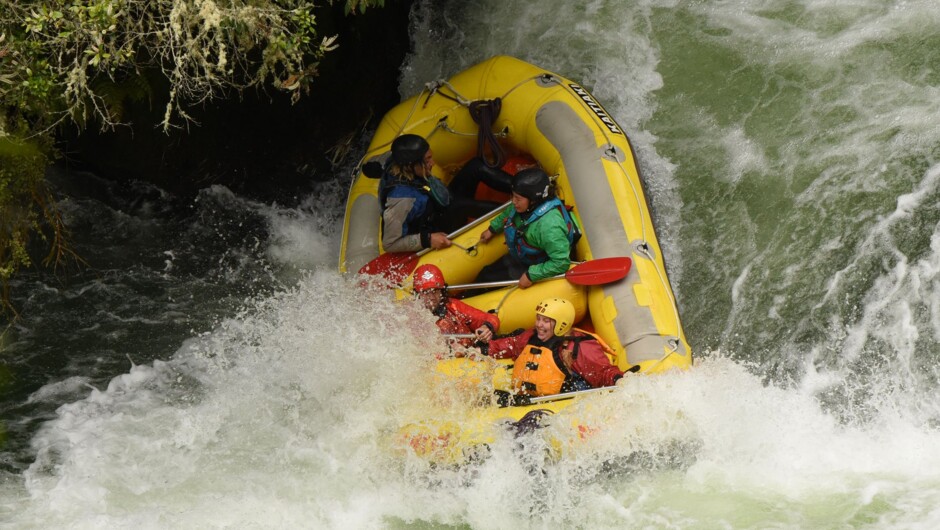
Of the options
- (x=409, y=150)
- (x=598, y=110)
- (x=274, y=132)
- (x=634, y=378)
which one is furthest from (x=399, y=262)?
(x=274, y=132)

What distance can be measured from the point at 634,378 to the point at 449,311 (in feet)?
4.24

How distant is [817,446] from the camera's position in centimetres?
555

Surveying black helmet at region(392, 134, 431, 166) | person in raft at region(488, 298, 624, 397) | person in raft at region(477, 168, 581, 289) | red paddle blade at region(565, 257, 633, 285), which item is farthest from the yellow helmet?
black helmet at region(392, 134, 431, 166)

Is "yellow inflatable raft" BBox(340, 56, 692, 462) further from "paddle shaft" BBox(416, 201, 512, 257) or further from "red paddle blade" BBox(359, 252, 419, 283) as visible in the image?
"red paddle blade" BBox(359, 252, 419, 283)

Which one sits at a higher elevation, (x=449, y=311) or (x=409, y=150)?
(x=409, y=150)

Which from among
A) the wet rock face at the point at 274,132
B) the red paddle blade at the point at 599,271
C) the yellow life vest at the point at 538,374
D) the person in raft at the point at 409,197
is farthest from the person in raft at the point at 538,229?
the wet rock face at the point at 274,132

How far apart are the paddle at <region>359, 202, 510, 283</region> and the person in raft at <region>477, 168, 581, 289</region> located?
0.34 metres

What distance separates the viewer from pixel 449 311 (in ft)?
20.4

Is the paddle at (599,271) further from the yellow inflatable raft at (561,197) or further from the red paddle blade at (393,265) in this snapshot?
the red paddle blade at (393,265)

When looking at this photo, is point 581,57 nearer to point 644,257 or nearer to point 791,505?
point 644,257

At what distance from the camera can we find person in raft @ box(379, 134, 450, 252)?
6551mm

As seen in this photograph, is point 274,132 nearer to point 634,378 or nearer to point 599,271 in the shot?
point 599,271

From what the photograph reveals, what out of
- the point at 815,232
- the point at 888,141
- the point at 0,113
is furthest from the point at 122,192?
the point at 888,141

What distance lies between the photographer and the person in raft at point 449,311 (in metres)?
6.12
